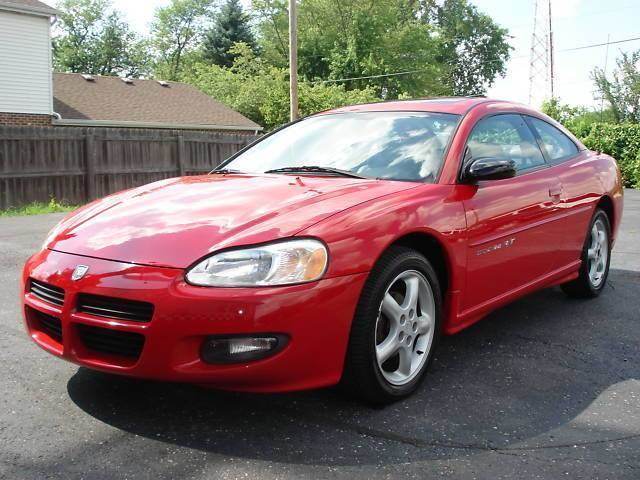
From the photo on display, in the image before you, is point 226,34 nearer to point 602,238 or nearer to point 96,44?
point 96,44

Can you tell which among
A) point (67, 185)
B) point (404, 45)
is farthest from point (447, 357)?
point (404, 45)

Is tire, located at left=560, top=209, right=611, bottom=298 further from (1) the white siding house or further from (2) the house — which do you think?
(1) the white siding house

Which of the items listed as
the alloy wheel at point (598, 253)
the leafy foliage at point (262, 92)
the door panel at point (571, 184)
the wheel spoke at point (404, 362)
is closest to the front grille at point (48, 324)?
the wheel spoke at point (404, 362)

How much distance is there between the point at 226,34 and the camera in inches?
1608

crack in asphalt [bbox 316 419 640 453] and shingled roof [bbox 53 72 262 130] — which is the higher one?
shingled roof [bbox 53 72 262 130]

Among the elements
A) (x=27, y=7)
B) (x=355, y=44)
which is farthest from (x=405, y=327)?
(x=355, y=44)

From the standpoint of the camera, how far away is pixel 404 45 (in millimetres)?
43344

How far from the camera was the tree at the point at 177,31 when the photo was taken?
2245 inches

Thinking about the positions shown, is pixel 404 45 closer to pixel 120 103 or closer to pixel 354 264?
pixel 120 103

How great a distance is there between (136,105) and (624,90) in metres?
27.6

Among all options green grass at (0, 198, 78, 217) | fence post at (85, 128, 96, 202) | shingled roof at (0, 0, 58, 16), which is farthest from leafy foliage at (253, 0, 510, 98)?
green grass at (0, 198, 78, 217)

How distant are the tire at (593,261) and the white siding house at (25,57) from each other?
18.0 m

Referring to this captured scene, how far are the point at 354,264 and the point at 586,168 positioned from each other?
2.81 m

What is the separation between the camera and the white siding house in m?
18.5
